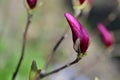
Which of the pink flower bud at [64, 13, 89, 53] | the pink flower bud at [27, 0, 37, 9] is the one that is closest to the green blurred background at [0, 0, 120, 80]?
the pink flower bud at [27, 0, 37, 9]

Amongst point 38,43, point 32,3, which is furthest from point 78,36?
point 38,43

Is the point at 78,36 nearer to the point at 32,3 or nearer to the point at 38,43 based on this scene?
the point at 32,3

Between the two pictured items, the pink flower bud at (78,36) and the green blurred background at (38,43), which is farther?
the green blurred background at (38,43)

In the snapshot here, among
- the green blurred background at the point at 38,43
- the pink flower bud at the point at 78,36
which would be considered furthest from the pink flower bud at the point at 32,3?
the green blurred background at the point at 38,43

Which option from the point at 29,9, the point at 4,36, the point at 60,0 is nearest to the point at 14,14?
the point at 4,36

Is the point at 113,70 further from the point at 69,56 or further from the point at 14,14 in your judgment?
the point at 14,14

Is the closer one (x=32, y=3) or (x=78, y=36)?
(x=78, y=36)

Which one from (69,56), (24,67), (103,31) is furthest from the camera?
(69,56)

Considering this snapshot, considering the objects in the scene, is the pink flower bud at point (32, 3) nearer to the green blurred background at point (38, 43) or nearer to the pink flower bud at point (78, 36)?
the pink flower bud at point (78, 36)
